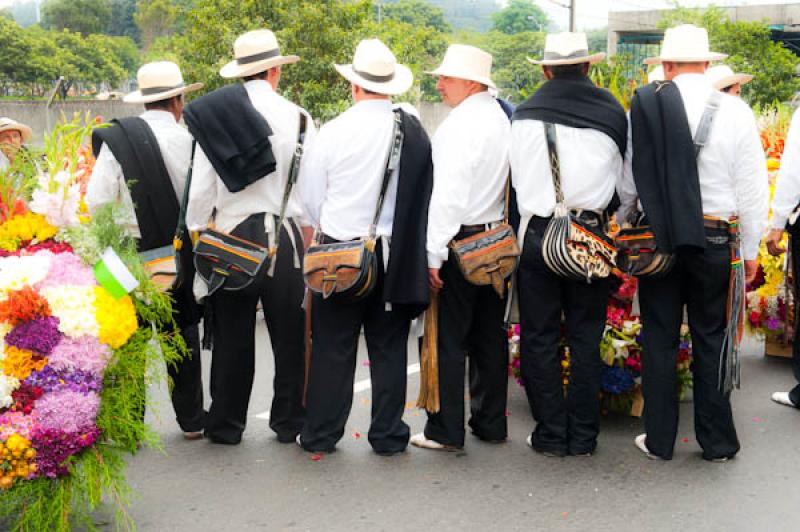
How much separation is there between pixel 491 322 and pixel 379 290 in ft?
2.10

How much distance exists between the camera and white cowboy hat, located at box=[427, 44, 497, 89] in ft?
16.0

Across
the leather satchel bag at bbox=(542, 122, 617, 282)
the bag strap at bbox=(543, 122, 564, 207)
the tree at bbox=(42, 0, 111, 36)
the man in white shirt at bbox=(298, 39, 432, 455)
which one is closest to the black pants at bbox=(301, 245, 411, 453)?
the man in white shirt at bbox=(298, 39, 432, 455)

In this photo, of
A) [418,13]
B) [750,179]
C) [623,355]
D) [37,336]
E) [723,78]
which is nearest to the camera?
[37,336]

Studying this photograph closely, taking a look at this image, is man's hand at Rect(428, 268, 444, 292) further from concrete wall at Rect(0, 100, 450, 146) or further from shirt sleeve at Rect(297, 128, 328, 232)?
concrete wall at Rect(0, 100, 450, 146)

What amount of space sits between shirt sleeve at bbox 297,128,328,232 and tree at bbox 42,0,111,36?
3584 inches

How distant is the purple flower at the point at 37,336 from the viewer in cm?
358

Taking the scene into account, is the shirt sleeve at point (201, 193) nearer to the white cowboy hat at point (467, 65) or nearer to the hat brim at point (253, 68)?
the hat brim at point (253, 68)

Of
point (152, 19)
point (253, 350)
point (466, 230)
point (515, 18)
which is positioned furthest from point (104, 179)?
point (515, 18)

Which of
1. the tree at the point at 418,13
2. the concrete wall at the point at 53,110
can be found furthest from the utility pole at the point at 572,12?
the tree at the point at 418,13

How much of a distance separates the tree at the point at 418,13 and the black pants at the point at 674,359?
9942 cm

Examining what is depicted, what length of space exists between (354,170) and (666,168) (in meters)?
1.55

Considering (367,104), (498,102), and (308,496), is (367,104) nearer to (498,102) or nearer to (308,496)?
(498,102)

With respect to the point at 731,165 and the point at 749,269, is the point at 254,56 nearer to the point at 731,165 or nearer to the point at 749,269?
the point at 731,165

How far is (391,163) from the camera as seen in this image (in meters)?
4.80
